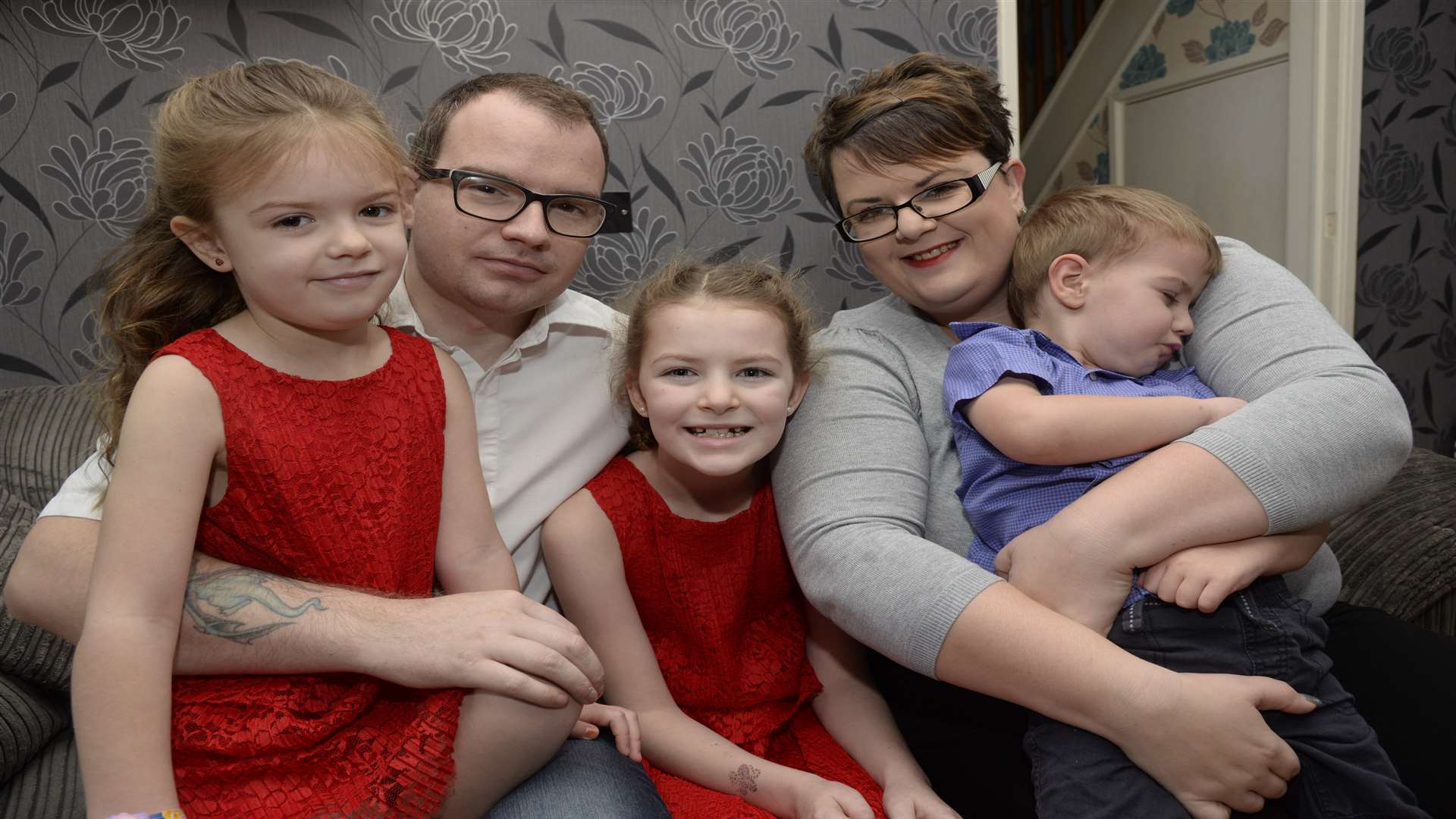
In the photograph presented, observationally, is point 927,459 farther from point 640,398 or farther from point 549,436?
point 549,436

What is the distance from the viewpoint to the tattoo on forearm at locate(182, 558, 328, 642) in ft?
3.49

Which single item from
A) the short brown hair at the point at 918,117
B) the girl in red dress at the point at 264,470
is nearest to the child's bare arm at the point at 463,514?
the girl in red dress at the point at 264,470

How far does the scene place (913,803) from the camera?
1.24m

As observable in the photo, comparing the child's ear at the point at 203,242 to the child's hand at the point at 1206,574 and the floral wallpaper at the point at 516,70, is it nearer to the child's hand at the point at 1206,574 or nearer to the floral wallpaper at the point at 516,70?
the floral wallpaper at the point at 516,70

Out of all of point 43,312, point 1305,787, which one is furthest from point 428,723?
point 43,312

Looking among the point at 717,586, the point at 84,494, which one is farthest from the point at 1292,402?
the point at 84,494

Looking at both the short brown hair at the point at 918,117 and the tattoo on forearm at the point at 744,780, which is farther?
the short brown hair at the point at 918,117

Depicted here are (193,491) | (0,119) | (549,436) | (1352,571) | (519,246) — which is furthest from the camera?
(0,119)

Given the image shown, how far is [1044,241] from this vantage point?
1.41 meters

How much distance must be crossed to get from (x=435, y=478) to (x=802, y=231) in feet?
4.11

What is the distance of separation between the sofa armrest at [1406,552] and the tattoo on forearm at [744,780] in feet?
3.53

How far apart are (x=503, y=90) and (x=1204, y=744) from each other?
1218mm

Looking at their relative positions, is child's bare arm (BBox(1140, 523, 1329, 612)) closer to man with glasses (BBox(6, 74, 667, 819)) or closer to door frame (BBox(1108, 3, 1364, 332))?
man with glasses (BBox(6, 74, 667, 819))

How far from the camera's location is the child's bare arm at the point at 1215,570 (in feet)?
3.69
